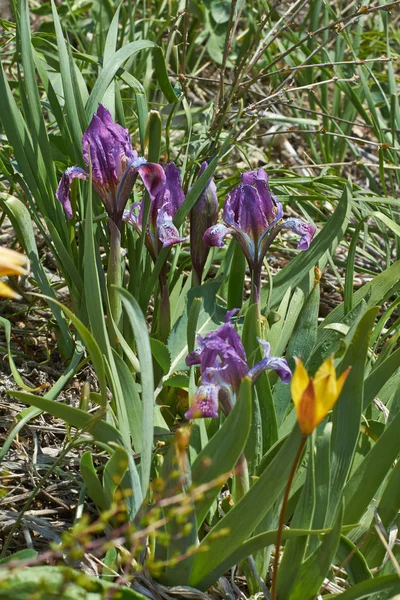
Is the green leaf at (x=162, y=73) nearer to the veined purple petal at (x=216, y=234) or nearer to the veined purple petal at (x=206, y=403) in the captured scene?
the veined purple petal at (x=216, y=234)

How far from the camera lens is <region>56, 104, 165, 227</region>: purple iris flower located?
152 centimetres

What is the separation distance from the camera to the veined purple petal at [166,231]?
5.12 ft

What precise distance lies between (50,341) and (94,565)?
2.89ft

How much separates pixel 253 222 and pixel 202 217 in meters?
0.14

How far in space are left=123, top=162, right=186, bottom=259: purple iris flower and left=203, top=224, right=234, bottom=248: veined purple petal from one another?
88 millimetres

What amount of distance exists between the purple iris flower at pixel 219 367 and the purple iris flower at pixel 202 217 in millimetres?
388

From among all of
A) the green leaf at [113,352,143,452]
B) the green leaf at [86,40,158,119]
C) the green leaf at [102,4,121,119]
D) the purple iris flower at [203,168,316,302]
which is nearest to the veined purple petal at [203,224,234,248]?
the purple iris flower at [203,168,316,302]

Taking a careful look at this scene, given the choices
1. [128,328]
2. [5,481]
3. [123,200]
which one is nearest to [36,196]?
[123,200]

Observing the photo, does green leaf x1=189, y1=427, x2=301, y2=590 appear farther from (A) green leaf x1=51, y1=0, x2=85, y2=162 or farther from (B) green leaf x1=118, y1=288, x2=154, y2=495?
(A) green leaf x1=51, y1=0, x2=85, y2=162

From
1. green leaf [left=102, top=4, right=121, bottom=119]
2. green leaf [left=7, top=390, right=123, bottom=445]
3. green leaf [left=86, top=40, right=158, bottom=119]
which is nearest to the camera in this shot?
green leaf [left=7, top=390, right=123, bottom=445]

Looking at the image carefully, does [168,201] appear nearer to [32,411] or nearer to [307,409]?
[32,411]

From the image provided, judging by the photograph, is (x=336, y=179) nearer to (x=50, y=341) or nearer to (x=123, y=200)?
(x=123, y=200)

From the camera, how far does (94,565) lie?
3.93ft

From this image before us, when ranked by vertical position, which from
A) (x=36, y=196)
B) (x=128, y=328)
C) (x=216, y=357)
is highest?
(x=36, y=196)
